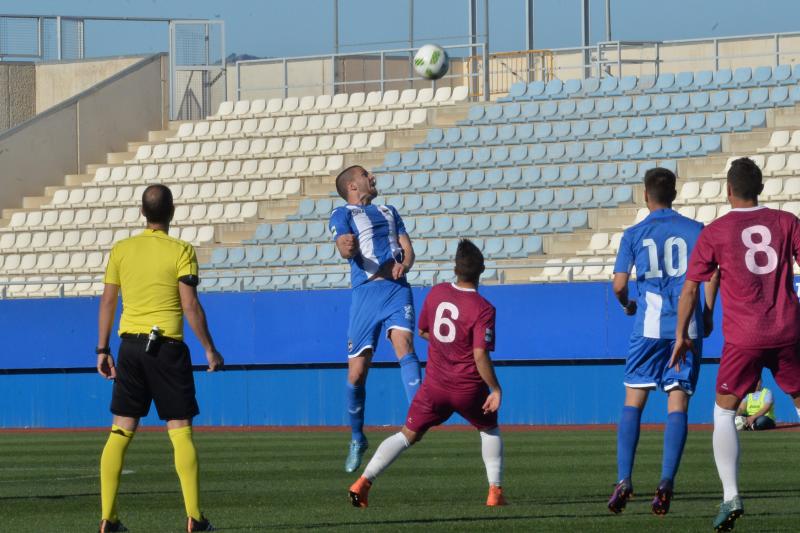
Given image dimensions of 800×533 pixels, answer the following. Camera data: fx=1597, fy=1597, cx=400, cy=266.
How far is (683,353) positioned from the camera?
795 centimetres

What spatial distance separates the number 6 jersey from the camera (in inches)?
340

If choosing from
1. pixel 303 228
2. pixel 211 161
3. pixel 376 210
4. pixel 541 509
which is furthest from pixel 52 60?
pixel 541 509

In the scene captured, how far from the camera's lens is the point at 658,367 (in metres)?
8.94

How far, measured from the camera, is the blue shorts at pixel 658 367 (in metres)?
8.83

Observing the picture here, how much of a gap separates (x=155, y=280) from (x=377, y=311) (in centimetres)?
334

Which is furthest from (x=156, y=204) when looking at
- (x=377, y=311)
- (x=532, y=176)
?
(x=532, y=176)

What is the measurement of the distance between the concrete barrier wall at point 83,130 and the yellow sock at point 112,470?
81.0ft

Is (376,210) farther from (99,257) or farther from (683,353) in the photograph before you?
(99,257)

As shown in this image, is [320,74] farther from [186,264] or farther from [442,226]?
[186,264]

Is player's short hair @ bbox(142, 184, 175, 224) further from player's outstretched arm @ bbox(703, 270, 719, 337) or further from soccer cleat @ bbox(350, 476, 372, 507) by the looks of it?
player's outstretched arm @ bbox(703, 270, 719, 337)

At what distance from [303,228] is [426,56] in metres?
5.31

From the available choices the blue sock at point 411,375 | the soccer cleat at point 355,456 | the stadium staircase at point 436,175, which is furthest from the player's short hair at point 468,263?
the stadium staircase at point 436,175

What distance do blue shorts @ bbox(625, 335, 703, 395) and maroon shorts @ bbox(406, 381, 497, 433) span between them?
2.75ft

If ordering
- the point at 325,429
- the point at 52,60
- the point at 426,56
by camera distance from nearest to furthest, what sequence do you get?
1. the point at 325,429
2. the point at 426,56
3. the point at 52,60
